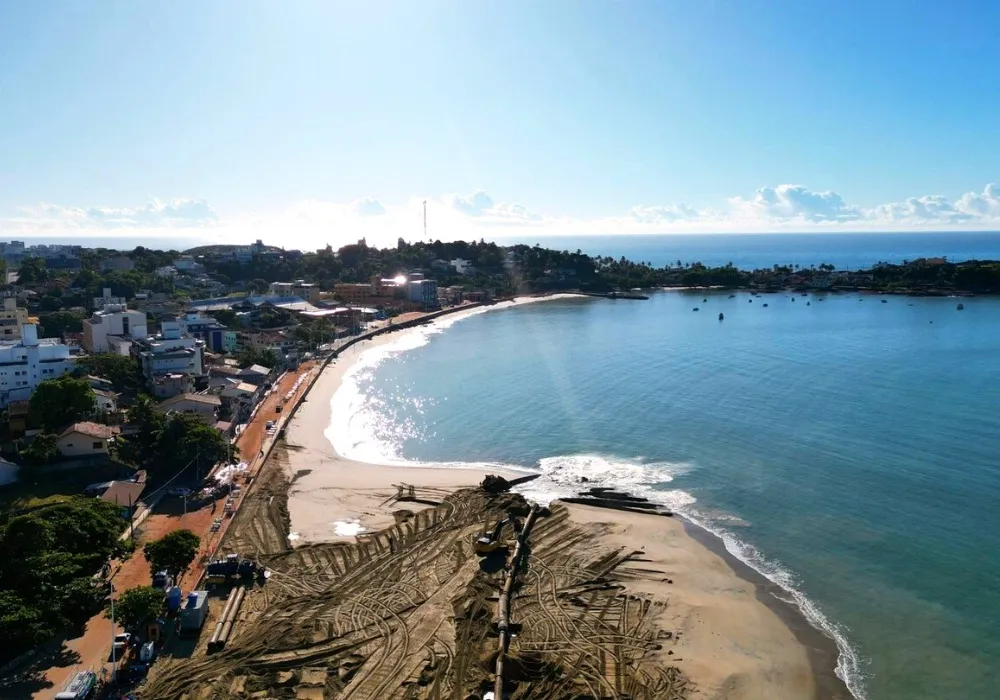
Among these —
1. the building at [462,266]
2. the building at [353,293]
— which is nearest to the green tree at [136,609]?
the building at [353,293]

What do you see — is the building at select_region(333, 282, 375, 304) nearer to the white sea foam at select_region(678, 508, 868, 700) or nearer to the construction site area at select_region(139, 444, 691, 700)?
the construction site area at select_region(139, 444, 691, 700)

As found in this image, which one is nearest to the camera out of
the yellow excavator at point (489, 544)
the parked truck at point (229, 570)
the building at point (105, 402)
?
the parked truck at point (229, 570)

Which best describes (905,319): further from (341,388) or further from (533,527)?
(533,527)

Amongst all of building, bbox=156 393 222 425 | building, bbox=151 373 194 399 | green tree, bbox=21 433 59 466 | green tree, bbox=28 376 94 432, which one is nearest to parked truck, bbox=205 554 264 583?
green tree, bbox=21 433 59 466

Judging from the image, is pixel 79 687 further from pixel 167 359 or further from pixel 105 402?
pixel 167 359

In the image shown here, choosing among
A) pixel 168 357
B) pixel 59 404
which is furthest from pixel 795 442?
pixel 168 357

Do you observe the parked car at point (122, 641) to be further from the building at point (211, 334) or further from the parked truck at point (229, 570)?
the building at point (211, 334)
